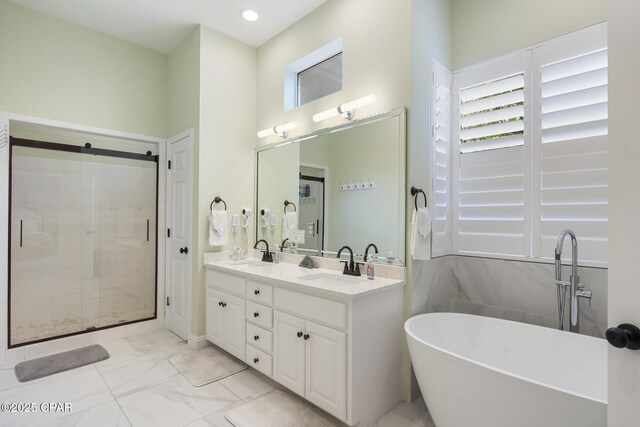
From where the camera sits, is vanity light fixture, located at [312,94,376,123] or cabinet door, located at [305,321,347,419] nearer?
cabinet door, located at [305,321,347,419]

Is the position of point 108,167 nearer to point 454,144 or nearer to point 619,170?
point 454,144

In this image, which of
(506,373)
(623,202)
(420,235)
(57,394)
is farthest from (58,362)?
(623,202)

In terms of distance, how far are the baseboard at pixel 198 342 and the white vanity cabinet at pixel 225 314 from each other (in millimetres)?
99

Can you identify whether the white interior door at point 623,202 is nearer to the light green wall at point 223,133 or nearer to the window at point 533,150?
the window at point 533,150

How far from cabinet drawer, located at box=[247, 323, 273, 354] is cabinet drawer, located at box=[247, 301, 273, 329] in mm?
47

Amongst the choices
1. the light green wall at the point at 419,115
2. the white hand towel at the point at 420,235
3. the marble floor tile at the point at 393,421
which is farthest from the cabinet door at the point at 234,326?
the white hand towel at the point at 420,235

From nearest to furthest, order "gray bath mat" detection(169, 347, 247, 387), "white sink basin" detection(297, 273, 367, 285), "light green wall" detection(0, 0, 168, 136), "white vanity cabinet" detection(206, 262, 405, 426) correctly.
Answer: "white vanity cabinet" detection(206, 262, 405, 426) → "white sink basin" detection(297, 273, 367, 285) → "gray bath mat" detection(169, 347, 247, 387) → "light green wall" detection(0, 0, 168, 136)

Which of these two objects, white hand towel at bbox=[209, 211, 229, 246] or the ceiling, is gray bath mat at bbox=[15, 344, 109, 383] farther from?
the ceiling

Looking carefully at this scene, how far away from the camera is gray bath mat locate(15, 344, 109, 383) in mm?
2592

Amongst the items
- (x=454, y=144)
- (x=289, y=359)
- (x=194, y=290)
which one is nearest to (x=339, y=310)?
(x=289, y=359)

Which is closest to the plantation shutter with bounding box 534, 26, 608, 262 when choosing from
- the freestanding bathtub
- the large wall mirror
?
the freestanding bathtub

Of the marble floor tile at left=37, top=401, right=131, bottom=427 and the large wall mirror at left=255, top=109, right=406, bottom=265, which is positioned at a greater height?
the large wall mirror at left=255, top=109, right=406, bottom=265

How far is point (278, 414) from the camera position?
2.08 m

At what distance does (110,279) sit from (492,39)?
4186 mm
